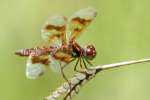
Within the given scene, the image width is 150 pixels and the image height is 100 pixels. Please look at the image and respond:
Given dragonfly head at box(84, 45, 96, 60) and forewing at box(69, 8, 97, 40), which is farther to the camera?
dragonfly head at box(84, 45, 96, 60)

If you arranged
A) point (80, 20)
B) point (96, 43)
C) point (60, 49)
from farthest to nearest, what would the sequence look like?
point (96, 43), point (60, 49), point (80, 20)

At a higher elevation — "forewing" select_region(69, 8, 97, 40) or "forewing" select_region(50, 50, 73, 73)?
"forewing" select_region(69, 8, 97, 40)

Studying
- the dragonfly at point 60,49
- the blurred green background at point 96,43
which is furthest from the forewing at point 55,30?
the blurred green background at point 96,43

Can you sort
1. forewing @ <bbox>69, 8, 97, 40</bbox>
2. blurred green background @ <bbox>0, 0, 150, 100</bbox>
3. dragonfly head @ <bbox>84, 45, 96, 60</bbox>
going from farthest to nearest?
blurred green background @ <bbox>0, 0, 150, 100</bbox> < dragonfly head @ <bbox>84, 45, 96, 60</bbox> < forewing @ <bbox>69, 8, 97, 40</bbox>

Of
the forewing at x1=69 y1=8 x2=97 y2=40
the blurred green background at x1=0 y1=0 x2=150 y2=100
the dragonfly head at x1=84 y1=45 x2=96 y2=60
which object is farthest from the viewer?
the blurred green background at x1=0 y1=0 x2=150 y2=100

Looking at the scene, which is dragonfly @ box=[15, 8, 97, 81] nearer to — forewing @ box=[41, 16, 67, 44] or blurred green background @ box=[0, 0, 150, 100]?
forewing @ box=[41, 16, 67, 44]

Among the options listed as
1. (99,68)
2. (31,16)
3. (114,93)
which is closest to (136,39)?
(114,93)

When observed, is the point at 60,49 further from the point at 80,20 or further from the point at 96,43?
the point at 96,43

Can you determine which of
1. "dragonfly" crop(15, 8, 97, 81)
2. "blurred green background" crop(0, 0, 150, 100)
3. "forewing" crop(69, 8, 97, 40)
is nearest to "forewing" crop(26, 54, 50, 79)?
"dragonfly" crop(15, 8, 97, 81)

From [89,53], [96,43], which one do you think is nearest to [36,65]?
[89,53]
